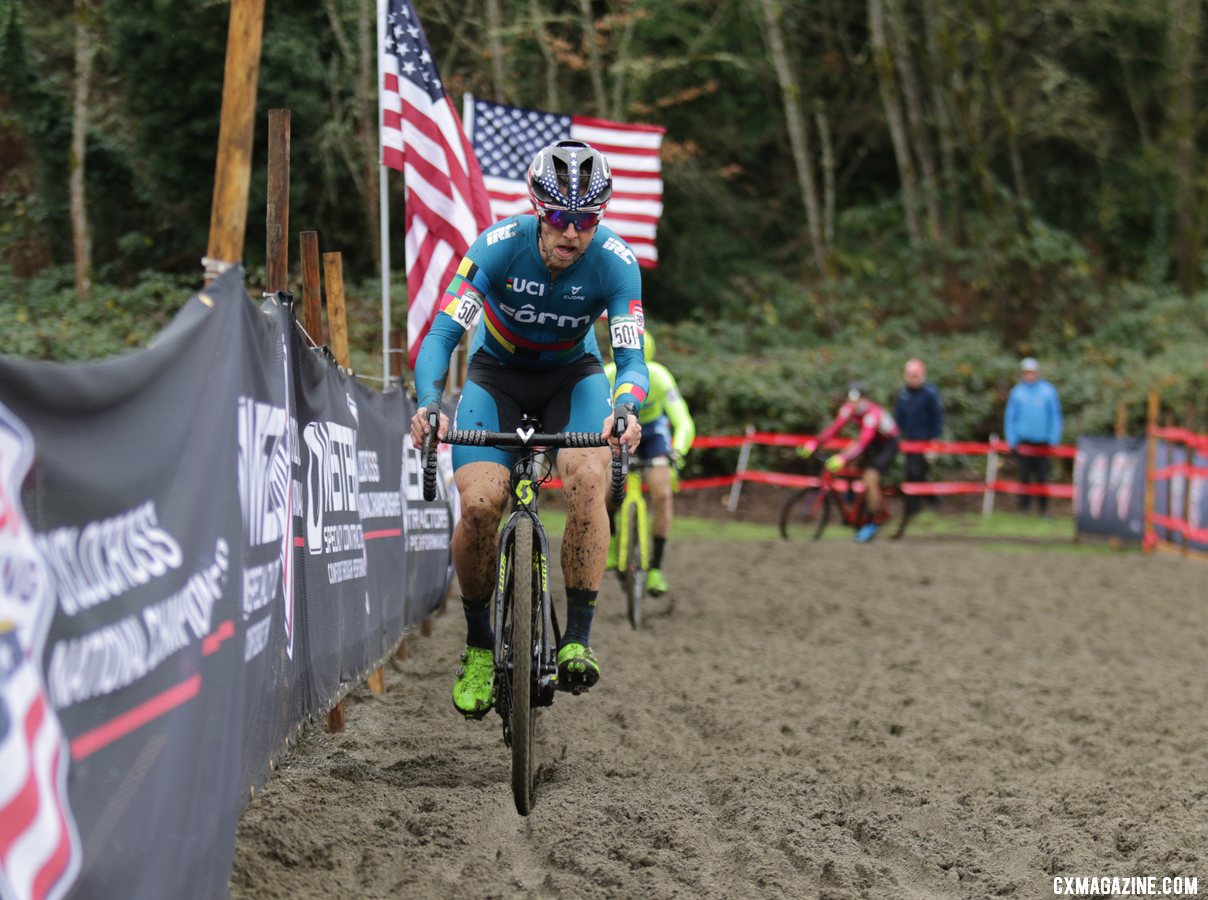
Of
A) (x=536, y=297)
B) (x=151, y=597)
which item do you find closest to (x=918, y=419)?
(x=536, y=297)

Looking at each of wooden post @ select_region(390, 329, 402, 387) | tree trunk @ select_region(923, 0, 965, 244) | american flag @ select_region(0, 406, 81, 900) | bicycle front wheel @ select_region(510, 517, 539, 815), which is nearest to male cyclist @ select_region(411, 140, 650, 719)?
bicycle front wheel @ select_region(510, 517, 539, 815)

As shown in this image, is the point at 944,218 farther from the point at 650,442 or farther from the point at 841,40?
the point at 650,442

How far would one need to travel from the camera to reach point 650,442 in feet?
35.1

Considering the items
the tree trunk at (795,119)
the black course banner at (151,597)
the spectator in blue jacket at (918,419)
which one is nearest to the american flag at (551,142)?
the spectator in blue jacket at (918,419)

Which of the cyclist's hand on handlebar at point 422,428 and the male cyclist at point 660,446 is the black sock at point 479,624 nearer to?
the cyclist's hand on handlebar at point 422,428

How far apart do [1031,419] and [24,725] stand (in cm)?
2042

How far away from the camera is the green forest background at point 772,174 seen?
22.8 meters

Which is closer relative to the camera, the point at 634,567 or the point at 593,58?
the point at 634,567

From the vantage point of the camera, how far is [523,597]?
507cm

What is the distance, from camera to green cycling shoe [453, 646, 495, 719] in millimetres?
5559

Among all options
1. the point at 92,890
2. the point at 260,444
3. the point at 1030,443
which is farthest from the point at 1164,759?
the point at 1030,443

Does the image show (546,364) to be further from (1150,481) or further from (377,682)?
(1150,481)

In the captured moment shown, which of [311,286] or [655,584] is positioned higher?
[311,286]

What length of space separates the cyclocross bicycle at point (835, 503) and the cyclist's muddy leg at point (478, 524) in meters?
12.6
